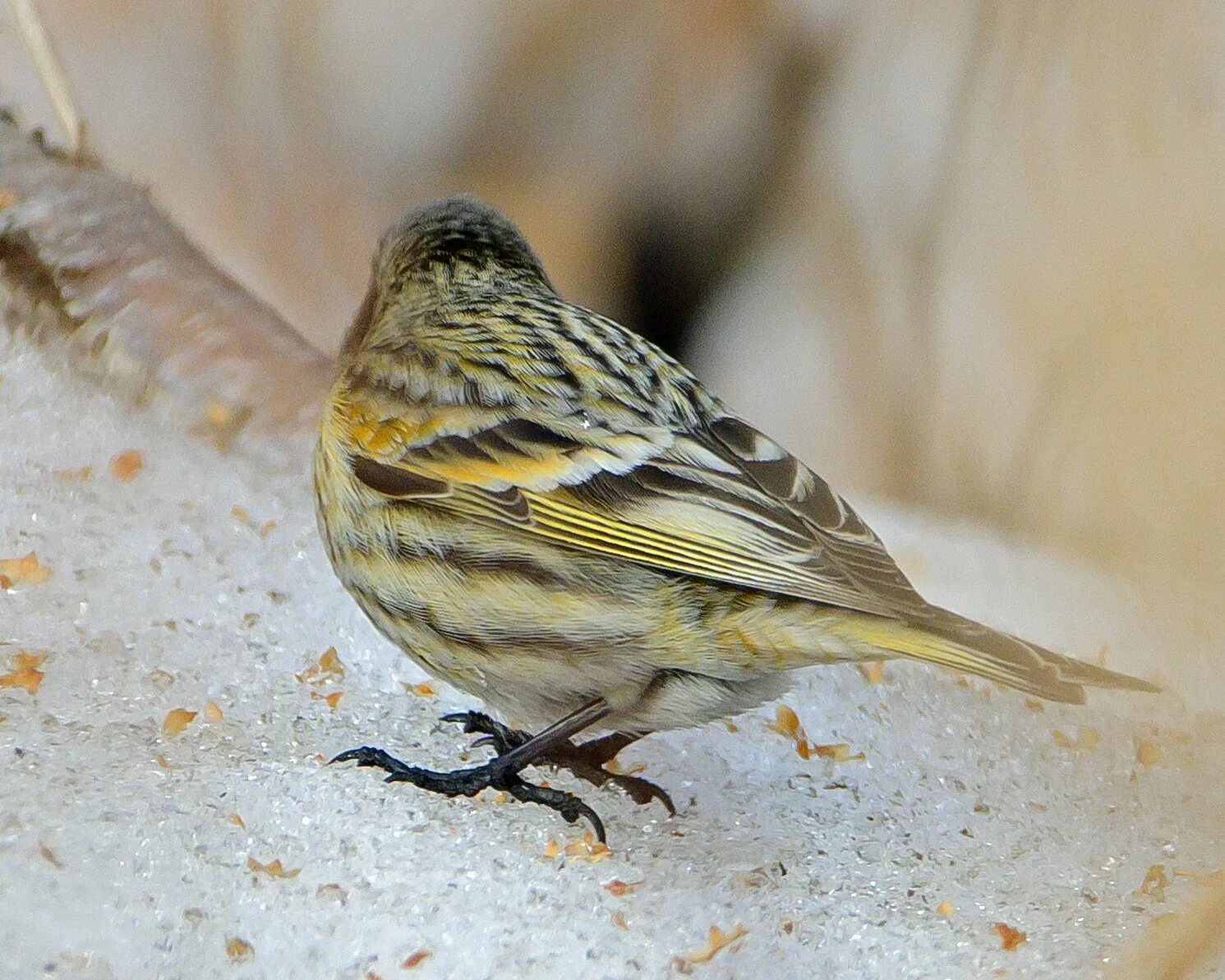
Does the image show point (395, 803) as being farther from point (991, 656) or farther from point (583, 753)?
point (991, 656)

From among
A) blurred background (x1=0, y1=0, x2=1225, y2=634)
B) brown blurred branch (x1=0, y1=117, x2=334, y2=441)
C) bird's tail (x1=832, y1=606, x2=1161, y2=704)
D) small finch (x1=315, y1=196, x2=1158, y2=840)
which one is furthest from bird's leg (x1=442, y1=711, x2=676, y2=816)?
blurred background (x1=0, y1=0, x2=1225, y2=634)

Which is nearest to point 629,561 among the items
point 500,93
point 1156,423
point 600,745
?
point 600,745

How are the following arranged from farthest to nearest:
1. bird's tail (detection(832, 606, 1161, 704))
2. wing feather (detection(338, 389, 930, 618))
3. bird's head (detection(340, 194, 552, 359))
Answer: bird's head (detection(340, 194, 552, 359)) → wing feather (detection(338, 389, 930, 618)) → bird's tail (detection(832, 606, 1161, 704))

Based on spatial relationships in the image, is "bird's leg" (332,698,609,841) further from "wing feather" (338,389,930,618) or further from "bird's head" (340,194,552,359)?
"bird's head" (340,194,552,359)

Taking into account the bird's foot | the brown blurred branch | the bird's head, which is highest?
the bird's head

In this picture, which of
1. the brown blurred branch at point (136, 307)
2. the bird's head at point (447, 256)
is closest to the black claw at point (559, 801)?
the bird's head at point (447, 256)

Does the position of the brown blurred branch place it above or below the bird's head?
below

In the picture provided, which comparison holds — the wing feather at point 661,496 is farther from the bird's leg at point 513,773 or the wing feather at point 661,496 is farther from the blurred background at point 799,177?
the blurred background at point 799,177
